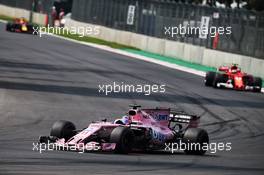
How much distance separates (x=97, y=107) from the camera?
25484 mm

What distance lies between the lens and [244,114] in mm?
26906

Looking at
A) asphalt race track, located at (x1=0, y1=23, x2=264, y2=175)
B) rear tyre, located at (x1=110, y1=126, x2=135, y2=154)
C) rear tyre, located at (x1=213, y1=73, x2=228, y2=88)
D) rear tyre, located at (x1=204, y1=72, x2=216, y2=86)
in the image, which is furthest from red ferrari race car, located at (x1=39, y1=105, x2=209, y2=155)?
rear tyre, located at (x1=204, y1=72, x2=216, y2=86)

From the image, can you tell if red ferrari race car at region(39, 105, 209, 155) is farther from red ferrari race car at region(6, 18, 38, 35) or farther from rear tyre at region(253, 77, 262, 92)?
red ferrari race car at region(6, 18, 38, 35)

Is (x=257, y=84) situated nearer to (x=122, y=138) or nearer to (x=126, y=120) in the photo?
(x=126, y=120)

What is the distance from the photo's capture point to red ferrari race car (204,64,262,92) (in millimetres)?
35219

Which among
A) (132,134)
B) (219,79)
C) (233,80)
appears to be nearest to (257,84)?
(233,80)

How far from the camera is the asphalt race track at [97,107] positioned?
14.8 metres

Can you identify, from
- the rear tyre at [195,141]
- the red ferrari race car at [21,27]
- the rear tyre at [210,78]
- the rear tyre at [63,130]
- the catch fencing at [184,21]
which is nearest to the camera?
the rear tyre at [63,130]

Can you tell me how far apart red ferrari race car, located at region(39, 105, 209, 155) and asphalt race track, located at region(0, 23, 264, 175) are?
0.75 feet

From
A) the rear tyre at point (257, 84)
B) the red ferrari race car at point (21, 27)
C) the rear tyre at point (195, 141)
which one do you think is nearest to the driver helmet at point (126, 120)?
the rear tyre at point (195, 141)

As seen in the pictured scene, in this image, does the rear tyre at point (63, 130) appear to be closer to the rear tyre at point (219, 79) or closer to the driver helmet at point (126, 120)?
the driver helmet at point (126, 120)

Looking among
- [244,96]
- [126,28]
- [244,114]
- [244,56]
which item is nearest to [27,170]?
[244,114]

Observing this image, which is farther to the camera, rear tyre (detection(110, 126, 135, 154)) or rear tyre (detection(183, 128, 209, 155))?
rear tyre (detection(183, 128, 209, 155))

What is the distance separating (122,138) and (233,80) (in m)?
19.5
